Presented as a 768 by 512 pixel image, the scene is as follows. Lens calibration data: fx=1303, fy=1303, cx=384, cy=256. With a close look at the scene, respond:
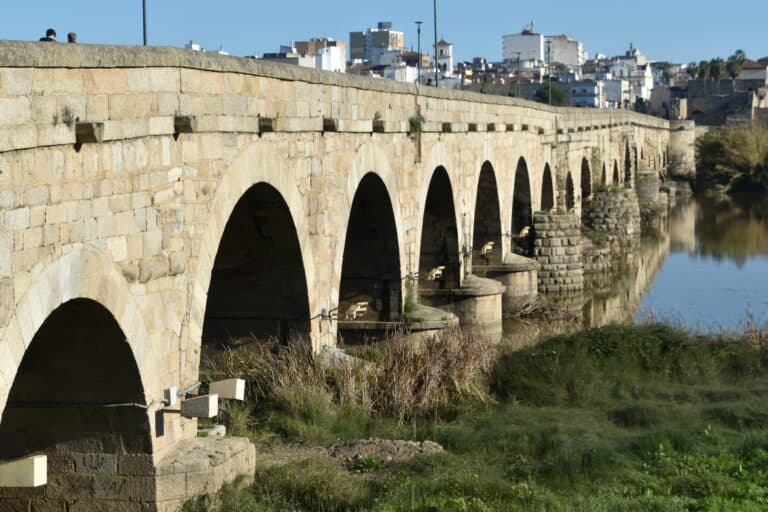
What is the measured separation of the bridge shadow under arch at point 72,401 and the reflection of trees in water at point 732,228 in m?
32.0

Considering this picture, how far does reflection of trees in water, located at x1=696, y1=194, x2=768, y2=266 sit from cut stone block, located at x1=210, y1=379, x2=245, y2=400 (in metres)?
31.0

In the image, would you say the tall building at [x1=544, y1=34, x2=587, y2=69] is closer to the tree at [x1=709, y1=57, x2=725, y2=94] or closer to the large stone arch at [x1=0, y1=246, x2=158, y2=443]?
the tree at [x1=709, y1=57, x2=725, y2=94]

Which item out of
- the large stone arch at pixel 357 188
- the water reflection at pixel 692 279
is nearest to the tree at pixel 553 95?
the water reflection at pixel 692 279

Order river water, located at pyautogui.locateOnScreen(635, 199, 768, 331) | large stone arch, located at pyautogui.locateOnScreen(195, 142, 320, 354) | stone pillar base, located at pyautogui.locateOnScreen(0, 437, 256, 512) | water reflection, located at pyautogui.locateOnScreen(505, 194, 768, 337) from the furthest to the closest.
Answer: river water, located at pyautogui.locateOnScreen(635, 199, 768, 331) < water reflection, located at pyautogui.locateOnScreen(505, 194, 768, 337) < large stone arch, located at pyautogui.locateOnScreen(195, 142, 320, 354) < stone pillar base, located at pyautogui.locateOnScreen(0, 437, 256, 512)

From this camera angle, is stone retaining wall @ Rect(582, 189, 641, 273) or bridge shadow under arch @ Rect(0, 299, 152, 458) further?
stone retaining wall @ Rect(582, 189, 641, 273)

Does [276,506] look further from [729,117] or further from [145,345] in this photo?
[729,117]

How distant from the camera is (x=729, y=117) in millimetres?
94625

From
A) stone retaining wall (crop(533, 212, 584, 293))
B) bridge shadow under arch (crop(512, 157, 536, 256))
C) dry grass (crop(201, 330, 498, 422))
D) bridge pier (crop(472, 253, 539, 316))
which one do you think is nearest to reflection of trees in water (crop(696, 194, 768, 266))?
stone retaining wall (crop(533, 212, 584, 293))

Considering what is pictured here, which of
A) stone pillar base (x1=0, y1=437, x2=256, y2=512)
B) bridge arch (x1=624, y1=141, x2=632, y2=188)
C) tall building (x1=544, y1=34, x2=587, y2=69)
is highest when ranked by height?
tall building (x1=544, y1=34, x2=587, y2=69)

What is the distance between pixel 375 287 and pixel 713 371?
16.4 feet

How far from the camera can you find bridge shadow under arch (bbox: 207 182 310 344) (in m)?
12.9

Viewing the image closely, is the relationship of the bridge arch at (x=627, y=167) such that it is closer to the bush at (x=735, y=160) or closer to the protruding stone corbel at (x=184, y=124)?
the bush at (x=735, y=160)

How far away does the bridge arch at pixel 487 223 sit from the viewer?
26188mm

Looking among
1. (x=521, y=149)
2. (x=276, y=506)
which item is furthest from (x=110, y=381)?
(x=521, y=149)
